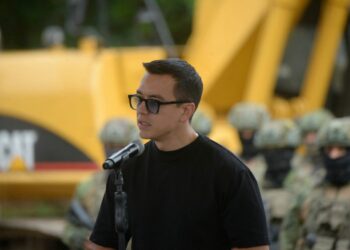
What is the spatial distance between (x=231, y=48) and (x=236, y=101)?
0.48m

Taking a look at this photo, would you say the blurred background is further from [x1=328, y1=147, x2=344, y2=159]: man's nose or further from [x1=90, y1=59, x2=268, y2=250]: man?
[x1=90, y1=59, x2=268, y2=250]: man

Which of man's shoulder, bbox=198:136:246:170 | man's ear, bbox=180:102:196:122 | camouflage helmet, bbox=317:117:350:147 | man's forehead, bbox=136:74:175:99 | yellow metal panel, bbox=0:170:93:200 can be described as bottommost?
yellow metal panel, bbox=0:170:93:200

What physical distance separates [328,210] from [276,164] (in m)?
1.80

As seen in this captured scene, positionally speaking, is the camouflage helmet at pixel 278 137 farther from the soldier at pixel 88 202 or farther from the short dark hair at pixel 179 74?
the short dark hair at pixel 179 74

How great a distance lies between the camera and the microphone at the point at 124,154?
4.34m

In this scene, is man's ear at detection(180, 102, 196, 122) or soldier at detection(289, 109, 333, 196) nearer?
man's ear at detection(180, 102, 196, 122)

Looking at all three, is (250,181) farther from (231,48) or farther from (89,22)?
A: (89,22)

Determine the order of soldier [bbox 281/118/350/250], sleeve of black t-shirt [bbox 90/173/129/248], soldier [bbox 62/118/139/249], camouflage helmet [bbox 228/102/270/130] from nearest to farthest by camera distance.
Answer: sleeve of black t-shirt [bbox 90/173/129/248]
soldier [bbox 281/118/350/250]
soldier [bbox 62/118/139/249]
camouflage helmet [bbox 228/102/270/130]

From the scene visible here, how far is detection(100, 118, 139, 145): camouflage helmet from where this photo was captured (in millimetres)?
7508

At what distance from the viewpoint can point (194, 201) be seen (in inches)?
174

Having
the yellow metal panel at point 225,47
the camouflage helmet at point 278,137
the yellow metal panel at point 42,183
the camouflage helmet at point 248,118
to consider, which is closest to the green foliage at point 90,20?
the yellow metal panel at point 225,47

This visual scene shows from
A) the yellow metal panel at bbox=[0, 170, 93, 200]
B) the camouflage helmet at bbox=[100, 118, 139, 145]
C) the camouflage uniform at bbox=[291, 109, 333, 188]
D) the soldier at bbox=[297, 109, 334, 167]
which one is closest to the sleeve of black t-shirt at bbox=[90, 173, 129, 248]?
the camouflage helmet at bbox=[100, 118, 139, 145]

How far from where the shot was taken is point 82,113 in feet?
33.3

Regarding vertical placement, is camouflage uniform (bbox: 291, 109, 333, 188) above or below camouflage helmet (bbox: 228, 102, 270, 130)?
below
